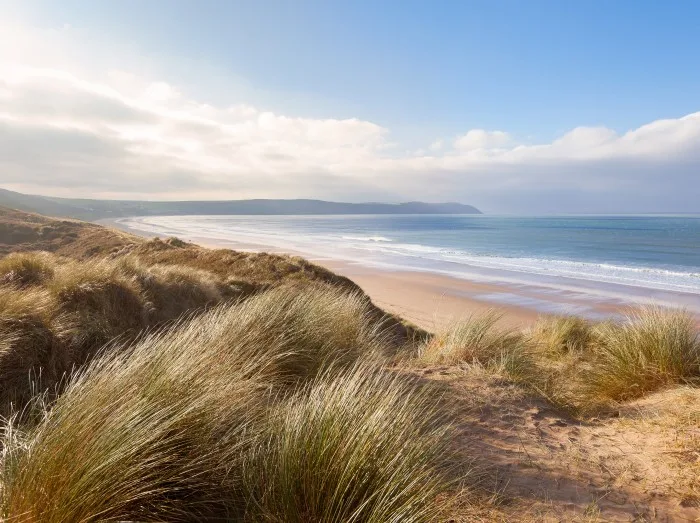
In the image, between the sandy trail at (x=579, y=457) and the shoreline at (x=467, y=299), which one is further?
the shoreline at (x=467, y=299)

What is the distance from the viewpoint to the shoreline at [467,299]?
16938 mm

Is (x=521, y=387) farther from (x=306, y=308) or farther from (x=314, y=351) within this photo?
(x=306, y=308)

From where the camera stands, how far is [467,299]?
65.5 ft

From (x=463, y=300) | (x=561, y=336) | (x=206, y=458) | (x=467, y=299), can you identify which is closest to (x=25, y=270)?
(x=206, y=458)

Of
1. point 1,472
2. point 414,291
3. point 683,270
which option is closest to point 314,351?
point 1,472

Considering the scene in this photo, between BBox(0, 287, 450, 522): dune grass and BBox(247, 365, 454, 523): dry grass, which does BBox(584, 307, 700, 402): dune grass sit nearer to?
BBox(0, 287, 450, 522): dune grass

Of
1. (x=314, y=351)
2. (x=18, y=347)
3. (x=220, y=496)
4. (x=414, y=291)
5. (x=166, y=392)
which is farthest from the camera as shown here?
(x=414, y=291)

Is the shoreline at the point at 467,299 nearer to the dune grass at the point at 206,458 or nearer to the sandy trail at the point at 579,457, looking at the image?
the sandy trail at the point at 579,457

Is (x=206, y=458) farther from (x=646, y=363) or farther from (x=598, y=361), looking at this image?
(x=598, y=361)

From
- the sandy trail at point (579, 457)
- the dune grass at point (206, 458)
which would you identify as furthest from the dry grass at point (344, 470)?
the sandy trail at point (579, 457)

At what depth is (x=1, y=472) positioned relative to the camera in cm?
196

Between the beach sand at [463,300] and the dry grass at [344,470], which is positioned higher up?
the dry grass at [344,470]

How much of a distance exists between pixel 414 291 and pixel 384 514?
2083cm

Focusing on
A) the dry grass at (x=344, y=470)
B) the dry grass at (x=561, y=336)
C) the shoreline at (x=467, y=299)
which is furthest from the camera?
the shoreline at (x=467, y=299)
